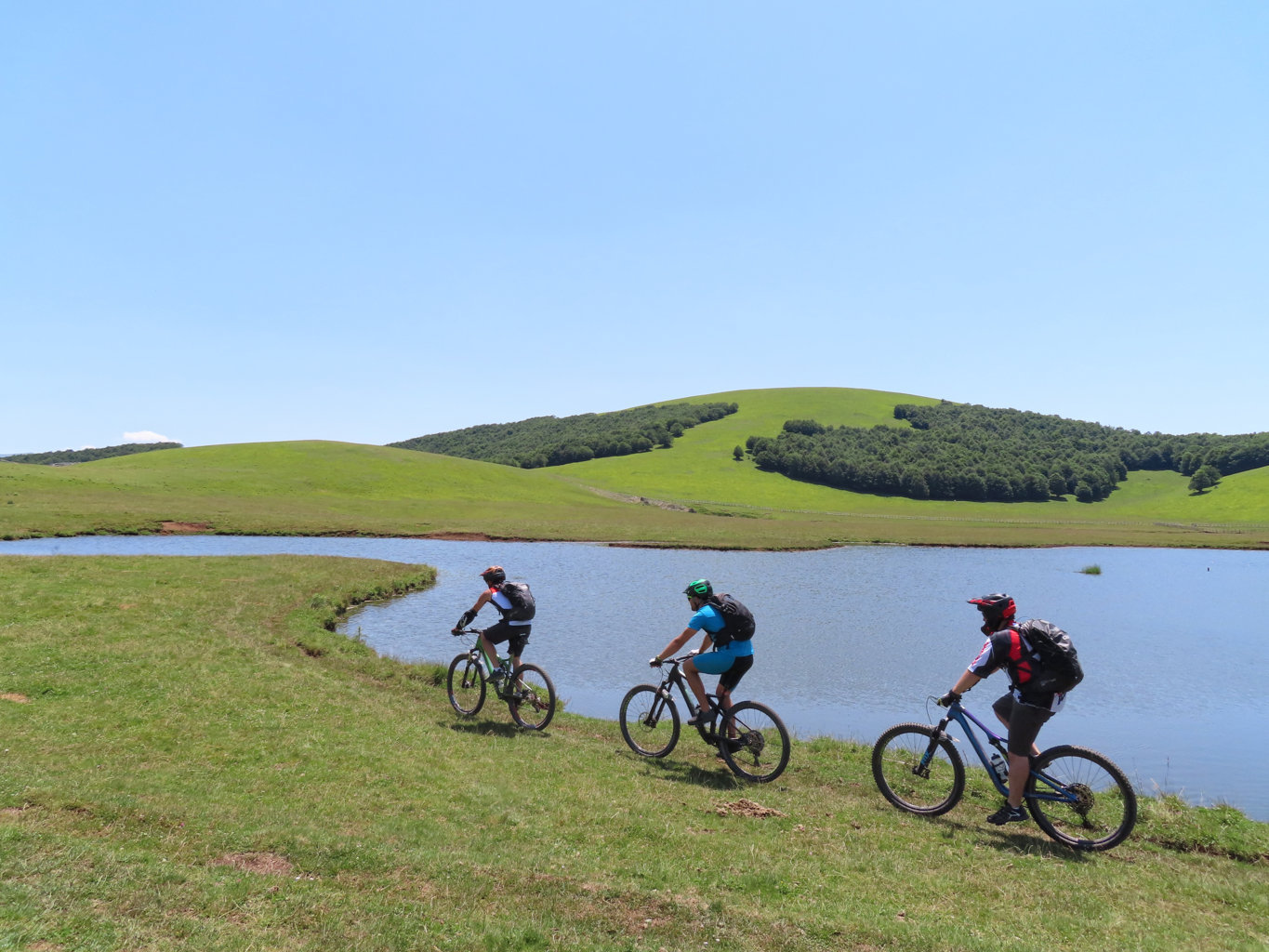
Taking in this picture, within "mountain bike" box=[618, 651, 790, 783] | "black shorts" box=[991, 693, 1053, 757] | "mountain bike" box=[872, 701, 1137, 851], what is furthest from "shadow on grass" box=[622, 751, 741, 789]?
"black shorts" box=[991, 693, 1053, 757]

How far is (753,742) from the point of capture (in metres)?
13.0

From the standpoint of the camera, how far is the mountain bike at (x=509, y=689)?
15.8 metres

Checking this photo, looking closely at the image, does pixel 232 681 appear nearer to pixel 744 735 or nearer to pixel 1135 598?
pixel 744 735

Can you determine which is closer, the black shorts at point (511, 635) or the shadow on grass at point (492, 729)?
the shadow on grass at point (492, 729)

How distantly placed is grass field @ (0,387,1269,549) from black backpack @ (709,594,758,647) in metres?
55.7

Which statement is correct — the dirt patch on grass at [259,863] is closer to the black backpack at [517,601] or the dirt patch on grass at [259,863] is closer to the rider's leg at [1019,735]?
the black backpack at [517,601]

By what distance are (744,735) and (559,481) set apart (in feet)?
396

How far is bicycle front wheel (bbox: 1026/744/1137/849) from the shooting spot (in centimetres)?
1011

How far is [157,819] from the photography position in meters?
9.26

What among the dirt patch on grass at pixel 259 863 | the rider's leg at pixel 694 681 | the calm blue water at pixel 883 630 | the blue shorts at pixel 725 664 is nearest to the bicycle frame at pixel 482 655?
the calm blue water at pixel 883 630

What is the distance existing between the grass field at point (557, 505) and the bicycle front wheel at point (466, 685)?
4846 cm

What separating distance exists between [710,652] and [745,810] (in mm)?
2700

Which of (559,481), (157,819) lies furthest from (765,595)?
(559,481)

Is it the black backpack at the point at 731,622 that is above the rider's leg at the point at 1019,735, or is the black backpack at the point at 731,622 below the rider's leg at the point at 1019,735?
above
